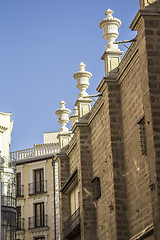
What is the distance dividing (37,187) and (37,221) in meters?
2.33

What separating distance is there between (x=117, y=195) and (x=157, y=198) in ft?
13.7

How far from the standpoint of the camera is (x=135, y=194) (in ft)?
57.5

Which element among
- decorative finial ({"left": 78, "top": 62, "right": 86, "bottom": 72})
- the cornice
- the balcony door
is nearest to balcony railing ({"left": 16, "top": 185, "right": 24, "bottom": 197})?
the balcony door

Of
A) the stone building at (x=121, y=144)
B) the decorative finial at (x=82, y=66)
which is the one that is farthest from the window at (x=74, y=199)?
the decorative finial at (x=82, y=66)

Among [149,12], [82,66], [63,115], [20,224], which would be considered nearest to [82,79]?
[82,66]

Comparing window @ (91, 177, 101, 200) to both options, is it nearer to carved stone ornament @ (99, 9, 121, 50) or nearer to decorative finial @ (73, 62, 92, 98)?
decorative finial @ (73, 62, 92, 98)

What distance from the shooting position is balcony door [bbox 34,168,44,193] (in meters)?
40.8

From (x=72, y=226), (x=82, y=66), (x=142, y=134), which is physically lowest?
(x=72, y=226)

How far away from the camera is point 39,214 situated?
1591 inches

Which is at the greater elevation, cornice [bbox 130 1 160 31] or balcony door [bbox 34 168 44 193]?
balcony door [bbox 34 168 44 193]

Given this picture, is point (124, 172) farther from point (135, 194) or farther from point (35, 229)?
point (35, 229)

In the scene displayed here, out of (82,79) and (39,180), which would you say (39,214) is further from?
(82,79)

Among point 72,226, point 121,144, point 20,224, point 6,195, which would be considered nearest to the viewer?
point 121,144

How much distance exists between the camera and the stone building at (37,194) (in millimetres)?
39647
